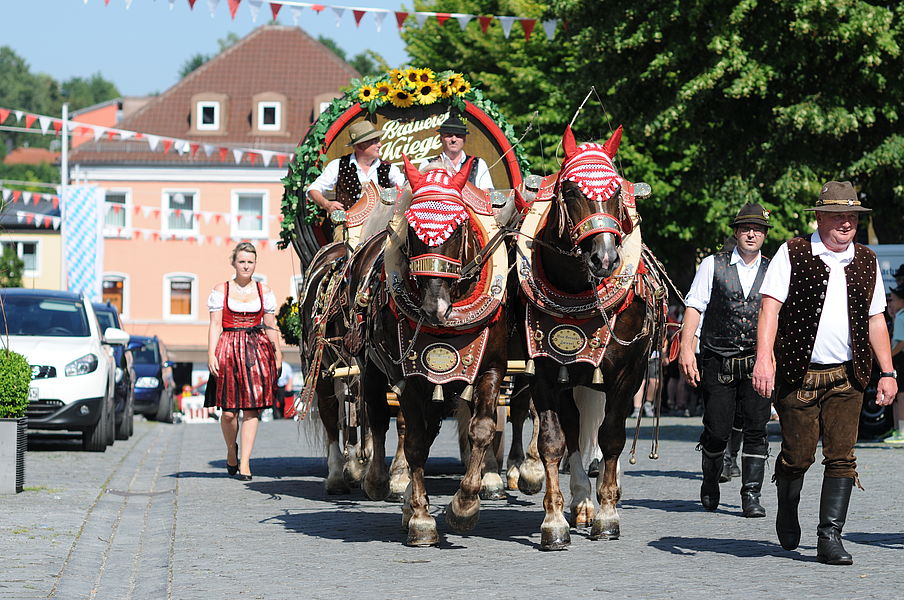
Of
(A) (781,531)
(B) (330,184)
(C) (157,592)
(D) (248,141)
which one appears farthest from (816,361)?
(D) (248,141)

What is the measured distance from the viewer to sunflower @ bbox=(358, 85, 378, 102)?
41.1 ft

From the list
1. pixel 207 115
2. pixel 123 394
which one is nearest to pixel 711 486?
pixel 123 394

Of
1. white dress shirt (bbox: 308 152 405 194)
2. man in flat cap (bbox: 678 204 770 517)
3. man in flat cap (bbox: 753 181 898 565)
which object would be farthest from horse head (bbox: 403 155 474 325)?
white dress shirt (bbox: 308 152 405 194)

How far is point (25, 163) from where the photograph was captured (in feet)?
408

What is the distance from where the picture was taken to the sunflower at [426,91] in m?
12.5

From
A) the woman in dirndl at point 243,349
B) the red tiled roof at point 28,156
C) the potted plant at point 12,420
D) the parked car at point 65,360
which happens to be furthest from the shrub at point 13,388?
the red tiled roof at point 28,156

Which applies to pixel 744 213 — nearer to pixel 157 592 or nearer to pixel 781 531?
pixel 781 531

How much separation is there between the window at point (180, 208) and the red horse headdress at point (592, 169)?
5187cm

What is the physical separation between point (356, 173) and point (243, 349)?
1.82 meters

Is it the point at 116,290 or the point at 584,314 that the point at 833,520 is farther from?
the point at 116,290

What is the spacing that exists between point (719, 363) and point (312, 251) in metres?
3.72

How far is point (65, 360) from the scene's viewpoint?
53.2ft

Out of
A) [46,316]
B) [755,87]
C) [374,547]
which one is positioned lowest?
[374,547]

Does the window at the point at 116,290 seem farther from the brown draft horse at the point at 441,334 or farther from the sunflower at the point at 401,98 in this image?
the brown draft horse at the point at 441,334
